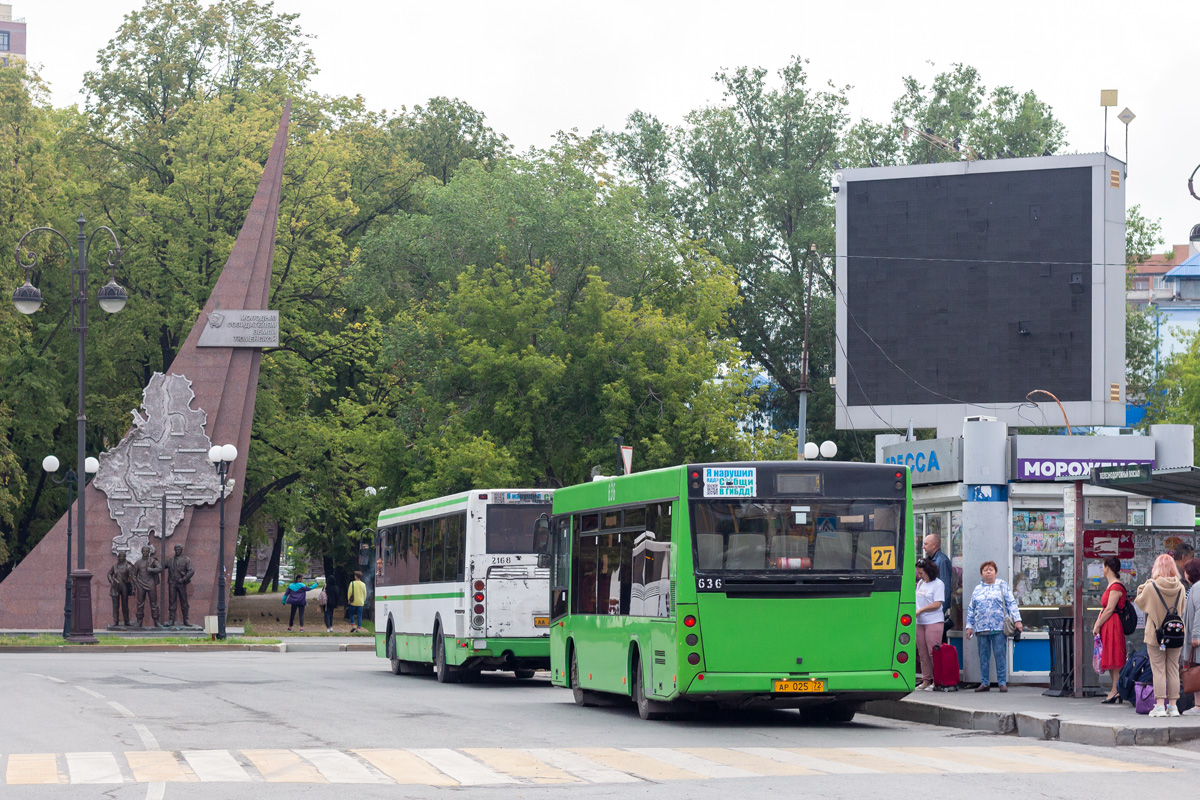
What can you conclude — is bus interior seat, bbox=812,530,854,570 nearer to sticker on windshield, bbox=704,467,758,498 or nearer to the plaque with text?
sticker on windshield, bbox=704,467,758,498

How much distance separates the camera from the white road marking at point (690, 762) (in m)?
11.6

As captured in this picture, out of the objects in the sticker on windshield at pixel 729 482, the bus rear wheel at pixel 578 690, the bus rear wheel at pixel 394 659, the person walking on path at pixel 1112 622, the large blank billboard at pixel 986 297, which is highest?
the large blank billboard at pixel 986 297

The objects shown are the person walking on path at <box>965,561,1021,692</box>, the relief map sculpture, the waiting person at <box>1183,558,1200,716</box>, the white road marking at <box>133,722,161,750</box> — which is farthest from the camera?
the relief map sculpture

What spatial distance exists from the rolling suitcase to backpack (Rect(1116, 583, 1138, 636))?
3122 mm

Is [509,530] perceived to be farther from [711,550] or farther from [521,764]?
[521,764]

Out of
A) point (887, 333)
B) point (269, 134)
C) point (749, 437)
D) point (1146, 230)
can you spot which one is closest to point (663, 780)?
point (887, 333)

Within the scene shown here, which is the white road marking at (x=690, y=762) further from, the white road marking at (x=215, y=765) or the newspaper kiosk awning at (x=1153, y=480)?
the newspaper kiosk awning at (x=1153, y=480)

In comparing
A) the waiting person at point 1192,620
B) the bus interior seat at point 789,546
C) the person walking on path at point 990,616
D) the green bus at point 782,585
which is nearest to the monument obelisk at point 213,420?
the person walking on path at point 990,616

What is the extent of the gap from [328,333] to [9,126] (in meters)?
12.1

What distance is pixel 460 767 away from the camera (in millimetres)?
12133

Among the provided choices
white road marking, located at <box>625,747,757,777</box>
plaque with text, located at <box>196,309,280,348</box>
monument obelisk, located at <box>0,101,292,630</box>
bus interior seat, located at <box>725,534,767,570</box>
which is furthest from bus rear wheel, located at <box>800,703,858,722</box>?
plaque with text, located at <box>196,309,280,348</box>

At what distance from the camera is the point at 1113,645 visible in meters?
16.5

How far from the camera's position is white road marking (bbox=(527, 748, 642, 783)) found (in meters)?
11.3

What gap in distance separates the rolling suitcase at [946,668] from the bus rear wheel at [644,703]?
13.1ft
